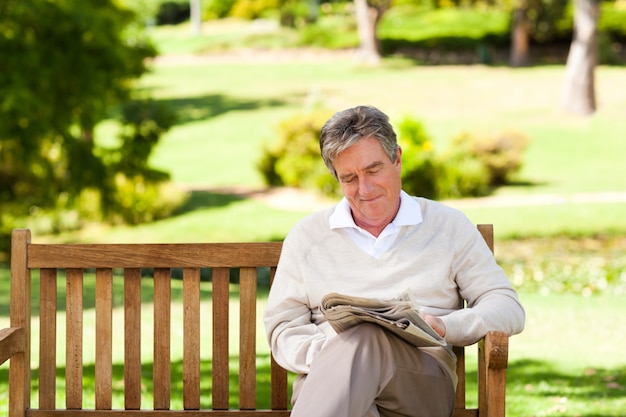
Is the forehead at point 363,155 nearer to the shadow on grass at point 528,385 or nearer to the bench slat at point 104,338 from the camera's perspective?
the bench slat at point 104,338

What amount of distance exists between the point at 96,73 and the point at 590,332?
8014mm

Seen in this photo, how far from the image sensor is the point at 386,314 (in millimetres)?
2930

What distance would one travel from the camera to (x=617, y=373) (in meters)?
6.59

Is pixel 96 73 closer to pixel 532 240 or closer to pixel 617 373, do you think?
pixel 532 240

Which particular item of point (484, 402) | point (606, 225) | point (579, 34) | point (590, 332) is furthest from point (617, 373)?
point (579, 34)

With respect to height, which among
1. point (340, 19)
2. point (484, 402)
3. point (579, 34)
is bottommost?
point (484, 402)

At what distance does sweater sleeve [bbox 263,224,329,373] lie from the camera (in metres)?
3.30

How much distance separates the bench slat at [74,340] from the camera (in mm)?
3664

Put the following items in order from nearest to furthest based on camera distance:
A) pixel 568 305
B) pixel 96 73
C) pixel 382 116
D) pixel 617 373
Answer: pixel 382 116 < pixel 617 373 < pixel 568 305 < pixel 96 73

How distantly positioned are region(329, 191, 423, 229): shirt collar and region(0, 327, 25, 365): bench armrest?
1.17 metres

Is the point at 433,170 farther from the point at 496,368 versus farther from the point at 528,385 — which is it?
the point at 496,368

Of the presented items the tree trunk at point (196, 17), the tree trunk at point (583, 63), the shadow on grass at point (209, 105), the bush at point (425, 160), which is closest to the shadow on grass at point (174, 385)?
the bush at point (425, 160)

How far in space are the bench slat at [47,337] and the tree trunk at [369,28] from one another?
3429 centimetres

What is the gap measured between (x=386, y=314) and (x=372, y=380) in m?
0.23
